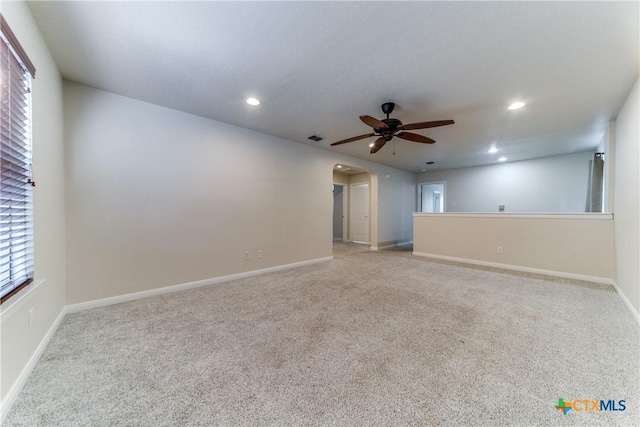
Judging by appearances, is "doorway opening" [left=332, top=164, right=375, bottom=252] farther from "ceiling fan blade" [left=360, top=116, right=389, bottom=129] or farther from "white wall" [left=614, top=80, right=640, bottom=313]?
"white wall" [left=614, top=80, right=640, bottom=313]

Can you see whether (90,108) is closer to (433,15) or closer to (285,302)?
(285,302)

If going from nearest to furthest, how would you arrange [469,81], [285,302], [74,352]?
[74,352] < [469,81] < [285,302]

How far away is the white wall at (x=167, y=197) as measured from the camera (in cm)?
256

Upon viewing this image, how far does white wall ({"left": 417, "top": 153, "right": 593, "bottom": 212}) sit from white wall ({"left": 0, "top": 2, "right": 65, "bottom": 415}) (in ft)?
27.6

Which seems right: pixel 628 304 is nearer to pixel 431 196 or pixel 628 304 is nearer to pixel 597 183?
pixel 597 183

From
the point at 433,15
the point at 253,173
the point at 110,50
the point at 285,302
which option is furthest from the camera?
the point at 253,173

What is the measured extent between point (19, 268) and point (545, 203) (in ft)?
28.5

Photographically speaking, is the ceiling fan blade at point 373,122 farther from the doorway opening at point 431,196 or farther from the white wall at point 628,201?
the doorway opening at point 431,196

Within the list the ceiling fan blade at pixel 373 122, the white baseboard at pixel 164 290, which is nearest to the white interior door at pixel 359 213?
the white baseboard at pixel 164 290

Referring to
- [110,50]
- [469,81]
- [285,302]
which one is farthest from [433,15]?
[285,302]

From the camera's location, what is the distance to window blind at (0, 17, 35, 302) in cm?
138

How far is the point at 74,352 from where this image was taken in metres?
1.79

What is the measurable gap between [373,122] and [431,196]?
7.45m

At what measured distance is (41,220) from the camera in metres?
1.88
